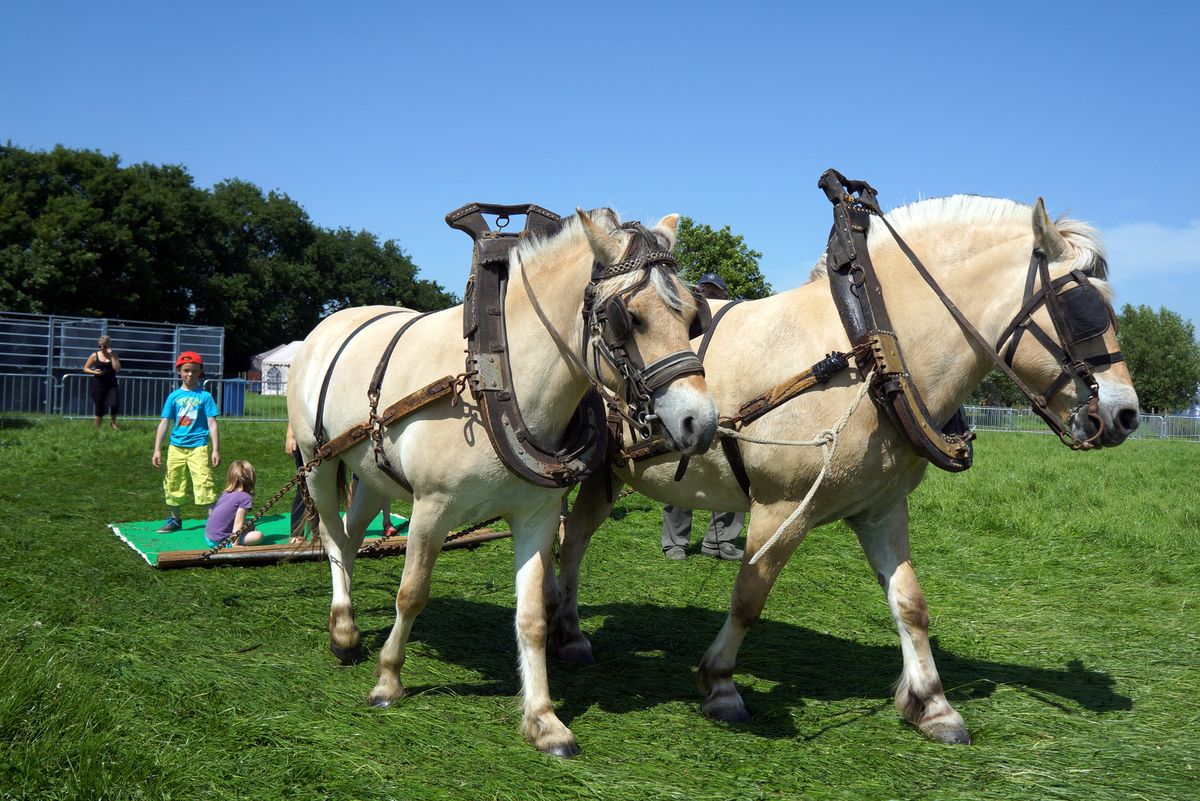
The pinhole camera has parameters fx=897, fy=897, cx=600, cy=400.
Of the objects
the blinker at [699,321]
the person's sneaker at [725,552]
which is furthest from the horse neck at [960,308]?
the person's sneaker at [725,552]

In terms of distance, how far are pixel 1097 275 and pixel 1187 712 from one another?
7.52 feet

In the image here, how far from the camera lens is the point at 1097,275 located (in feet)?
12.7

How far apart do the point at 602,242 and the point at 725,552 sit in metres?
5.38

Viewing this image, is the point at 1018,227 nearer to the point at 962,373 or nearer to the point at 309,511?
the point at 962,373

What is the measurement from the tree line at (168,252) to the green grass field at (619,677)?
25.3m

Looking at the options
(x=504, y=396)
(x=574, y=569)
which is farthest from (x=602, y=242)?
(x=574, y=569)

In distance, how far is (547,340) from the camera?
3.73m

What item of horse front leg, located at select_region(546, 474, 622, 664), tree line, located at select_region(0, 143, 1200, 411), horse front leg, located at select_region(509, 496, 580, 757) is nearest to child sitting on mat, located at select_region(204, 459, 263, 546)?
horse front leg, located at select_region(546, 474, 622, 664)

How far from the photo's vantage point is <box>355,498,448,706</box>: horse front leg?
3965 millimetres

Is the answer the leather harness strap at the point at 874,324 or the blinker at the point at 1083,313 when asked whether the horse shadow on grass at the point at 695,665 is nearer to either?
the leather harness strap at the point at 874,324

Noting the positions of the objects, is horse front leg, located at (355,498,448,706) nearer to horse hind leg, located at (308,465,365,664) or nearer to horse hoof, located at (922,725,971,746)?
horse hind leg, located at (308,465,365,664)

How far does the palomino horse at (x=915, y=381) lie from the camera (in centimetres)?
386

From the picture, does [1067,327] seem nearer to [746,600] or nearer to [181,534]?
[746,600]

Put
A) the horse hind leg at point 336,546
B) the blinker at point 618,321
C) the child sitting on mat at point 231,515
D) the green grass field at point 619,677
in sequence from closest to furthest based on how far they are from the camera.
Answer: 1. the green grass field at point 619,677
2. the blinker at point 618,321
3. the horse hind leg at point 336,546
4. the child sitting on mat at point 231,515
